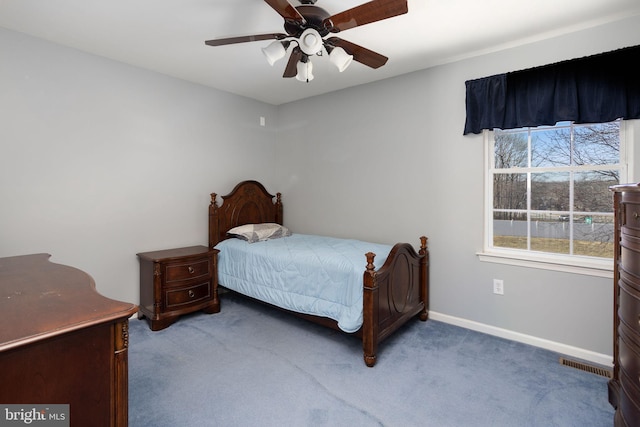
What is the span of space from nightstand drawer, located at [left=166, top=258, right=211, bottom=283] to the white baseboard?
7.61ft

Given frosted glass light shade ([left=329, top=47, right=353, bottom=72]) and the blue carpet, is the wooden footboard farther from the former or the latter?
frosted glass light shade ([left=329, top=47, right=353, bottom=72])

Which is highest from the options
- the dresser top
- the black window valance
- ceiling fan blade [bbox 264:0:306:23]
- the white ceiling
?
the white ceiling

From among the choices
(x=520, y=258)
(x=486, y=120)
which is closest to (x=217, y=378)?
(x=520, y=258)

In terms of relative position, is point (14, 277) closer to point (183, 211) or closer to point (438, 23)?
point (183, 211)

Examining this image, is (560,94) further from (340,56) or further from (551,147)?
(340,56)

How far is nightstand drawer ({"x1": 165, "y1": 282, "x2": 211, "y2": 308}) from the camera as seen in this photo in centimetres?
304

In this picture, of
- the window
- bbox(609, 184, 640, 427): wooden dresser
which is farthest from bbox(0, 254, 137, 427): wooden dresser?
the window

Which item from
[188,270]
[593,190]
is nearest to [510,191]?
[593,190]

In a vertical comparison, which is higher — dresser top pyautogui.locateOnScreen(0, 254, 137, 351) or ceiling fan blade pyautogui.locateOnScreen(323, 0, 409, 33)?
ceiling fan blade pyautogui.locateOnScreen(323, 0, 409, 33)

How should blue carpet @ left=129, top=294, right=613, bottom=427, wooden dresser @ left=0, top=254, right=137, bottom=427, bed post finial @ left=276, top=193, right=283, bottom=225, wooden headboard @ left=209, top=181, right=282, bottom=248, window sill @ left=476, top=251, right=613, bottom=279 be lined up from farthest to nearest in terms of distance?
bed post finial @ left=276, top=193, right=283, bottom=225 → wooden headboard @ left=209, top=181, right=282, bottom=248 → window sill @ left=476, top=251, right=613, bottom=279 → blue carpet @ left=129, top=294, right=613, bottom=427 → wooden dresser @ left=0, top=254, right=137, bottom=427

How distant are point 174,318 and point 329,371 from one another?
168 centimetres

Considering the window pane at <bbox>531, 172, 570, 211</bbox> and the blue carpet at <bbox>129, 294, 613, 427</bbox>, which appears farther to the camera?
the window pane at <bbox>531, 172, 570, 211</bbox>

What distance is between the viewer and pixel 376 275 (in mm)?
2334

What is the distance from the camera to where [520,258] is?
270 centimetres
